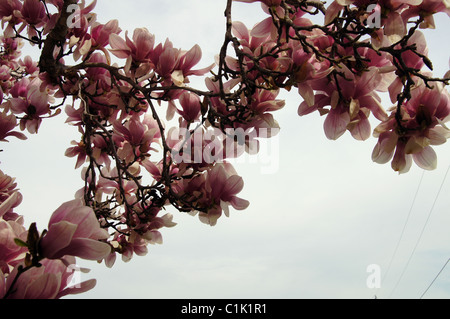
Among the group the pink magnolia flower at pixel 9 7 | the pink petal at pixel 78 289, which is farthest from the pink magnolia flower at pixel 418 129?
the pink magnolia flower at pixel 9 7

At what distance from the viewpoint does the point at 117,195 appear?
1576mm

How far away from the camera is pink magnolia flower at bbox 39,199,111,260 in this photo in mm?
594

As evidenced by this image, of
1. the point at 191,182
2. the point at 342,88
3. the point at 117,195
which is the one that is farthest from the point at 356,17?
the point at 117,195

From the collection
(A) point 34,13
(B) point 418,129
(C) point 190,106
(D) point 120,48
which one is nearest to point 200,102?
(C) point 190,106

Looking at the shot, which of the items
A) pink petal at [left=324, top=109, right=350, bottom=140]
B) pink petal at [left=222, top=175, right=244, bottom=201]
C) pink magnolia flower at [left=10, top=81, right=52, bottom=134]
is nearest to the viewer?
pink petal at [left=324, top=109, right=350, bottom=140]

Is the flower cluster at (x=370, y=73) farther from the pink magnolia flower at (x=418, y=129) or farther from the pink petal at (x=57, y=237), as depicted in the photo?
the pink petal at (x=57, y=237)

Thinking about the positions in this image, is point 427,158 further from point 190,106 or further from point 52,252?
point 52,252

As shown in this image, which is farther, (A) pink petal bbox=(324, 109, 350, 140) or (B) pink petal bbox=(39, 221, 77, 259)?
(A) pink petal bbox=(324, 109, 350, 140)

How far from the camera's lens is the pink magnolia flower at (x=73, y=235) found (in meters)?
0.59

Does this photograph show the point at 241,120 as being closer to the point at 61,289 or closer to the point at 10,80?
the point at 61,289

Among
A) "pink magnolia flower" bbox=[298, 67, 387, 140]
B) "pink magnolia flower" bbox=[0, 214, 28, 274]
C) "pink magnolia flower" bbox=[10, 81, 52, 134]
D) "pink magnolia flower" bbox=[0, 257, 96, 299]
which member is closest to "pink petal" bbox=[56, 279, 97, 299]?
"pink magnolia flower" bbox=[0, 257, 96, 299]

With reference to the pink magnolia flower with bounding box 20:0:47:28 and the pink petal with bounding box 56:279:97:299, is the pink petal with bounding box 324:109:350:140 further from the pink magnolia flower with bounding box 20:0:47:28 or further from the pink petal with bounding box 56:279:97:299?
the pink magnolia flower with bounding box 20:0:47:28

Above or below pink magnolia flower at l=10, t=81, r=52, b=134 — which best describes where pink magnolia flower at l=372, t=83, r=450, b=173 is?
below

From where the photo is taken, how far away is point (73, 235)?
2.05 feet
